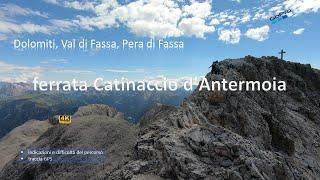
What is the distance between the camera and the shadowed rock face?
2341cm

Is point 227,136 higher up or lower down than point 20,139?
higher up

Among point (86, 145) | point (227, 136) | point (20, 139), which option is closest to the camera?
point (227, 136)

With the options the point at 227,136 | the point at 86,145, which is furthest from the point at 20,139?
the point at 227,136

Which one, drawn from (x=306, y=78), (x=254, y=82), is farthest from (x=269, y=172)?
(x=306, y=78)

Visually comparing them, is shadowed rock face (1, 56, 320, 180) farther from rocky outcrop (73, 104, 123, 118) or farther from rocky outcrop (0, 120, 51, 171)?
rocky outcrop (73, 104, 123, 118)

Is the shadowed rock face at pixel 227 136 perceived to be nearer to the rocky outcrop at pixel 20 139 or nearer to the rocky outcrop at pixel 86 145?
the rocky outcrop at pixel 86 145

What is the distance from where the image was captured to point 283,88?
5397 centimetres

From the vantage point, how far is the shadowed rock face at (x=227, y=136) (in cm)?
2341

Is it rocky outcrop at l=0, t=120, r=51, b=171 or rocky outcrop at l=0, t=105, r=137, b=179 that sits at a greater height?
rocky outcrop at l=0, t=105, r=137, b=179

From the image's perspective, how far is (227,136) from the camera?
25859mm

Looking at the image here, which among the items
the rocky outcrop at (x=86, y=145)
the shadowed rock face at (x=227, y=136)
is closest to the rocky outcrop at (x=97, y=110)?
the rocky outcrop at (x=86, y=145)

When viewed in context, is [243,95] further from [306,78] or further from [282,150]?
[306,78]

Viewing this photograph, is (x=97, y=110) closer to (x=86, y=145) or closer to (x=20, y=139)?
(x=20, y=139)

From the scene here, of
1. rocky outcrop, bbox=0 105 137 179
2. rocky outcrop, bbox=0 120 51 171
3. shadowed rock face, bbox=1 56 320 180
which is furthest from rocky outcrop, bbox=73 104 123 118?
shadowed rock face, bbox=1 56 320 180
